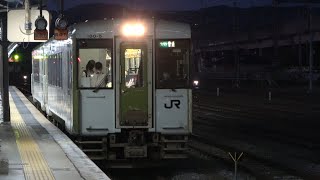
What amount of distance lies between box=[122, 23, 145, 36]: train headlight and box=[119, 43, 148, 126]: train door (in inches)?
8.2

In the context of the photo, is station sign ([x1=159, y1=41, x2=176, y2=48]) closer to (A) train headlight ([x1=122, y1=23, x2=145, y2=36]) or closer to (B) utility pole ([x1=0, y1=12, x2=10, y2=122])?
(A) train headlight ([x1=122, y1=23, x2=145, y2=36])

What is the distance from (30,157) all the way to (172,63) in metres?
3.30

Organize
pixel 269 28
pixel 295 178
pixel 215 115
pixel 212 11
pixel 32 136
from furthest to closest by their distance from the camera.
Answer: pixel 212 11
pixel 269 28
pixel 215 115
pixel 32 136
pixel 295 178

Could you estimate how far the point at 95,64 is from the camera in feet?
38.4

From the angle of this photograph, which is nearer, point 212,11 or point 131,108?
point 131,108

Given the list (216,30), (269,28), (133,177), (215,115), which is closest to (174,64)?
(133,177)

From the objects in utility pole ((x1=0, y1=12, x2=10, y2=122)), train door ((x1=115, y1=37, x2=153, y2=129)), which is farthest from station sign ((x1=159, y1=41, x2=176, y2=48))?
utility pole ((x1=0, y1=12, x2=10, y2=122))

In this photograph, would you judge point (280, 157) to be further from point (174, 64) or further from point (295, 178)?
point (174, 64)

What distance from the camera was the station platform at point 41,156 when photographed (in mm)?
8477

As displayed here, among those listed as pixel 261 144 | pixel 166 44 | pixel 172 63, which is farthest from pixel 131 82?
pixel 261 144

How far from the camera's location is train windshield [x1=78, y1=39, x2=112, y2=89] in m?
11.7

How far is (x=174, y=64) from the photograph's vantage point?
11.8 meters

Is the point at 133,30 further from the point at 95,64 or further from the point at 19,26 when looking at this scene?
the point at 19,26

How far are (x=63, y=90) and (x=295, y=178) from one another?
5.48 metres
